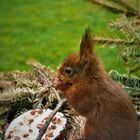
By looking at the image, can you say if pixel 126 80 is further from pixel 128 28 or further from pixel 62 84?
pixel 62 84

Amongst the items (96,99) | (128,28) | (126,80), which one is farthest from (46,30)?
(96,99)

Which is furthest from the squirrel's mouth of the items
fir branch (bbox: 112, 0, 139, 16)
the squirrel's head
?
fir branch (bbox: 112, 0, 139, 16)

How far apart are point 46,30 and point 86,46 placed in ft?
15.4

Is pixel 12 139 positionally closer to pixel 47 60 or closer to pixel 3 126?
pixel 3 126

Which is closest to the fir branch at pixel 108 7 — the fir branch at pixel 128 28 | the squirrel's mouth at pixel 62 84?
the fir branch at pixel 128 28

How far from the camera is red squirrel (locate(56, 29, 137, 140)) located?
2.46 meters

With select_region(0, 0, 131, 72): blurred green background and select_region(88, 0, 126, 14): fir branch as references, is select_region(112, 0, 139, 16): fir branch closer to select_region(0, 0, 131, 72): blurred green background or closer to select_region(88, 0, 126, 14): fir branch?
select_region(88, 0, 126, 14): fir branch

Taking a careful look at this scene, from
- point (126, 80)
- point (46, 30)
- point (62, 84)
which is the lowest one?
point (46, 30)

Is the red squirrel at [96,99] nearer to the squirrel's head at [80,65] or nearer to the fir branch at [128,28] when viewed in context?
the squirrel's head at [80,65]

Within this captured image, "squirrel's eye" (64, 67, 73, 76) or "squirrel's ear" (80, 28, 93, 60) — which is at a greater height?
"squirrel's ear" (80, 28, 93, 60)

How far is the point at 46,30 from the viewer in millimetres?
7152

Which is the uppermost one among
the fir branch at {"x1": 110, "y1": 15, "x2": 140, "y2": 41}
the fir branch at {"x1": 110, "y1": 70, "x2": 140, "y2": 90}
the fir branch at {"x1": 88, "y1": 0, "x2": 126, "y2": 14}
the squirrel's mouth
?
the fir branch at {"x1": 88, "y1": 0, "x2": 126, "y2": 14}

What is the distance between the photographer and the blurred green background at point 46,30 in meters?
6.23

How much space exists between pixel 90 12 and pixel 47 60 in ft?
5.35
